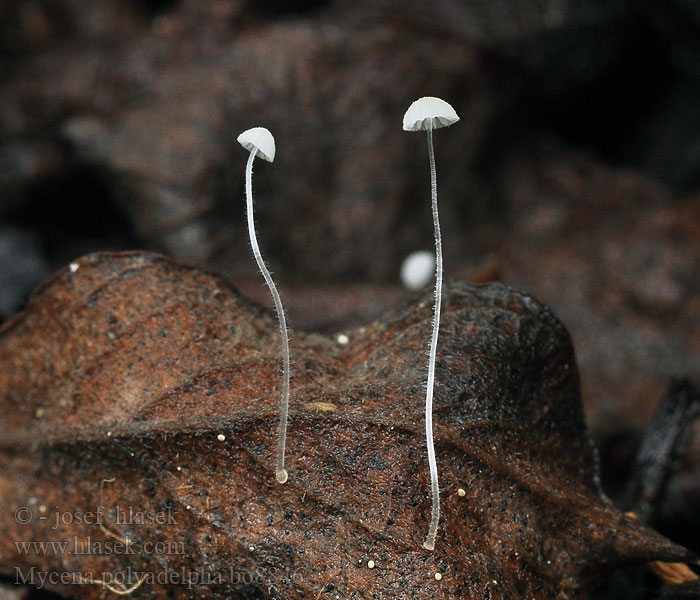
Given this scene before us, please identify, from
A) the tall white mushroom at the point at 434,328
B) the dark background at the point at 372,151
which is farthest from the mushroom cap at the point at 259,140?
the dark background at the point at 372,151

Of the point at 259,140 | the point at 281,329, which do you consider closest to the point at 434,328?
the point at 281,329

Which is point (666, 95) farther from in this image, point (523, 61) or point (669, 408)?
point (669, 408)

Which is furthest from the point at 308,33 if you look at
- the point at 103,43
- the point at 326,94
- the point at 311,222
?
the point at 103,43

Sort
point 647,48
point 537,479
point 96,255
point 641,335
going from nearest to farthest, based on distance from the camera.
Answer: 1. point 537,479
2. point 96,255
3. point 641,335
4. point 647,48

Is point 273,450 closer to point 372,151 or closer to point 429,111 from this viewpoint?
point 429,111

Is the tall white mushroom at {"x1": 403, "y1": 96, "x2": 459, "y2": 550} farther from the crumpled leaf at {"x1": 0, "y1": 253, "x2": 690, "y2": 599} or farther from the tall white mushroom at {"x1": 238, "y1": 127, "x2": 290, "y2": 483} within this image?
the tall white mushroom at {"x1": 238, "y1": 127, "x2": 290, "y2": 483}
